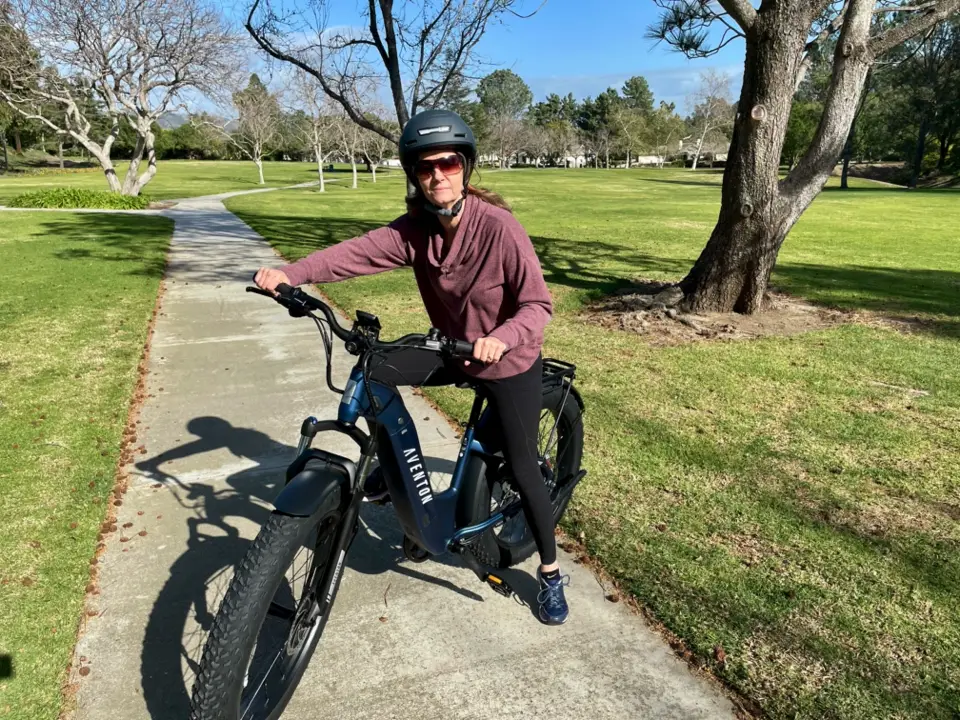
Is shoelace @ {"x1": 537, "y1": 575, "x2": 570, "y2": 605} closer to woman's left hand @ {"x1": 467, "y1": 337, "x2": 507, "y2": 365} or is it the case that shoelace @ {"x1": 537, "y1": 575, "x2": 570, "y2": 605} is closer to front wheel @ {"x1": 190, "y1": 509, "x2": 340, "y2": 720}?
front wheel @ {"x1": 190, "y1": 509, "x2": 340, "y2": 720}

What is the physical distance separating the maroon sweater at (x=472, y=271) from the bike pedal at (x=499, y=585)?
933 millimetres

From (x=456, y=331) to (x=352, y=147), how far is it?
41183mm

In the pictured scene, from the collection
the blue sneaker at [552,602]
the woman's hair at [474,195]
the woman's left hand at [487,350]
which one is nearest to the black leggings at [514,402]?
the blue sneaker at [552,602]

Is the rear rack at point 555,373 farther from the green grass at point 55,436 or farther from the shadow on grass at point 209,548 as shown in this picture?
the green grass at point 55,436

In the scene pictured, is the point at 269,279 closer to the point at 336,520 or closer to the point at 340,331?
the point at 340,331

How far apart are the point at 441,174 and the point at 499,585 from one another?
5.63ft

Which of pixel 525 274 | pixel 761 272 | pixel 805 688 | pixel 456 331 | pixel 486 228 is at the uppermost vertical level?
pixel 486 228

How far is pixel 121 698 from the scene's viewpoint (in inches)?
90.0

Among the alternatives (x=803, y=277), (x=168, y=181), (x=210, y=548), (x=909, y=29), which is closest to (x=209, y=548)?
(x=210, y=548)

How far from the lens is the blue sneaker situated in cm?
269

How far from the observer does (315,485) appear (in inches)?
79.2

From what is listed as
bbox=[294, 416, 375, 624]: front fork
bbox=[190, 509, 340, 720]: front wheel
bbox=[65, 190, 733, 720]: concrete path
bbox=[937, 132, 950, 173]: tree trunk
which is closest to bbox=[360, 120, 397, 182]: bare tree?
bbox=[65, 190, 733, 720]: concrete path

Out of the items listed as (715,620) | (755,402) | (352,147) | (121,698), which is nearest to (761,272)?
(755,402)

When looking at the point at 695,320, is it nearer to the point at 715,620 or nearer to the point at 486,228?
the point at 715,620
